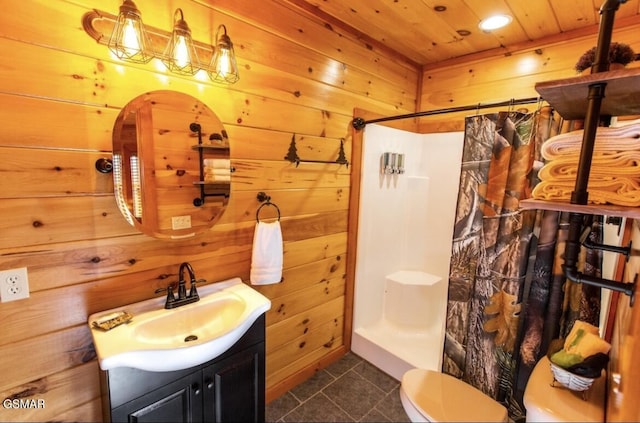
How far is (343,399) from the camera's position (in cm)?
196

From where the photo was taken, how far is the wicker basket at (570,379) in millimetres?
990

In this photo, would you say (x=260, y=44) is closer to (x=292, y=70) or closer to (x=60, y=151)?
(x=292, y=70)

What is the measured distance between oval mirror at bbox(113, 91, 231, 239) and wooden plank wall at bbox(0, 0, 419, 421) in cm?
5

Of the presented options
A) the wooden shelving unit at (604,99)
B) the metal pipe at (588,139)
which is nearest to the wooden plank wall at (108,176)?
the wooden shelving unit at (604,99)

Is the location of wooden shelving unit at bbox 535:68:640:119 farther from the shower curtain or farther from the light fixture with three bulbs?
the light fixture with three bulbs

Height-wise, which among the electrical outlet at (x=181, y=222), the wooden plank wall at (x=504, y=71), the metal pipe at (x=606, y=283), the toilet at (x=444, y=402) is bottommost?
the toilet at (x=444, y=402)

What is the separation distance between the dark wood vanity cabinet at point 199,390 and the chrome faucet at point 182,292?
29 cm

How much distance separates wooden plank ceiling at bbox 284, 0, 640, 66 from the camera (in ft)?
5.56

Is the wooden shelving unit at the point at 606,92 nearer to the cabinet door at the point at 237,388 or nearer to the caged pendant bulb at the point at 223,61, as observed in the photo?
the caged pendant bulb at the point at 223,61

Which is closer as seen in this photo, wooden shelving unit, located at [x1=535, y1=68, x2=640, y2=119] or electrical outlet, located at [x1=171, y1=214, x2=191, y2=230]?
wooden shelving unit, located at [x1=535, y1=68, x2=640, y2=119]

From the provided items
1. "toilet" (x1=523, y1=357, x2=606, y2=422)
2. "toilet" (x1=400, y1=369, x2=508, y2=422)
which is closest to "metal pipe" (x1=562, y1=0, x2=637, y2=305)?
"toilet" (x1=523, y1=357, x2=606, y2=422)

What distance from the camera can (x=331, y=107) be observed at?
201 centimetres

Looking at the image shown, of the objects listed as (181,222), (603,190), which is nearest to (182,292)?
(181,222)

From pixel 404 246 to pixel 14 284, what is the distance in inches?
101
